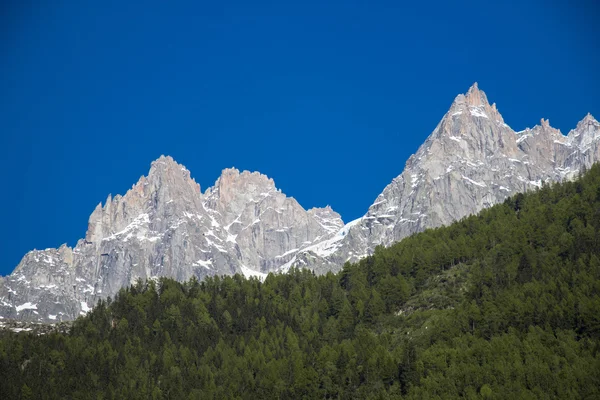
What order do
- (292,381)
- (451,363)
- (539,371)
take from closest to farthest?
(539,371) < (451,363) < (292,381)

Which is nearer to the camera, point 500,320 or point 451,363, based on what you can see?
point 451,363

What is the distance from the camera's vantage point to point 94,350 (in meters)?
197

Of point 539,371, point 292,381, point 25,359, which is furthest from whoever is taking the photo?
point 25,359

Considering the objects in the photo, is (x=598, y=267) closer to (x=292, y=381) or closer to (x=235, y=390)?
(x=292, y=381)

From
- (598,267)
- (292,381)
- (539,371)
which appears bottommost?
(539,371)

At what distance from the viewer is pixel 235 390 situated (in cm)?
17512

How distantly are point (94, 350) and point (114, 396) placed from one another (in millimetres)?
21339

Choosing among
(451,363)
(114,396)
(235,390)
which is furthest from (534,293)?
(114,396)

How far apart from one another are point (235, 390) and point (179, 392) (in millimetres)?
12030

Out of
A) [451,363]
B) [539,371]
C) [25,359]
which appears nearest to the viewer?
[539,371]

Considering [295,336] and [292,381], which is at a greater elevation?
[295,336]

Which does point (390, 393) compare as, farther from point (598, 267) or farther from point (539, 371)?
point (598, 267)

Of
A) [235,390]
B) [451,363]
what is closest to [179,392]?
[235,390]

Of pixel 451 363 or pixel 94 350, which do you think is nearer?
pixel 451 363
